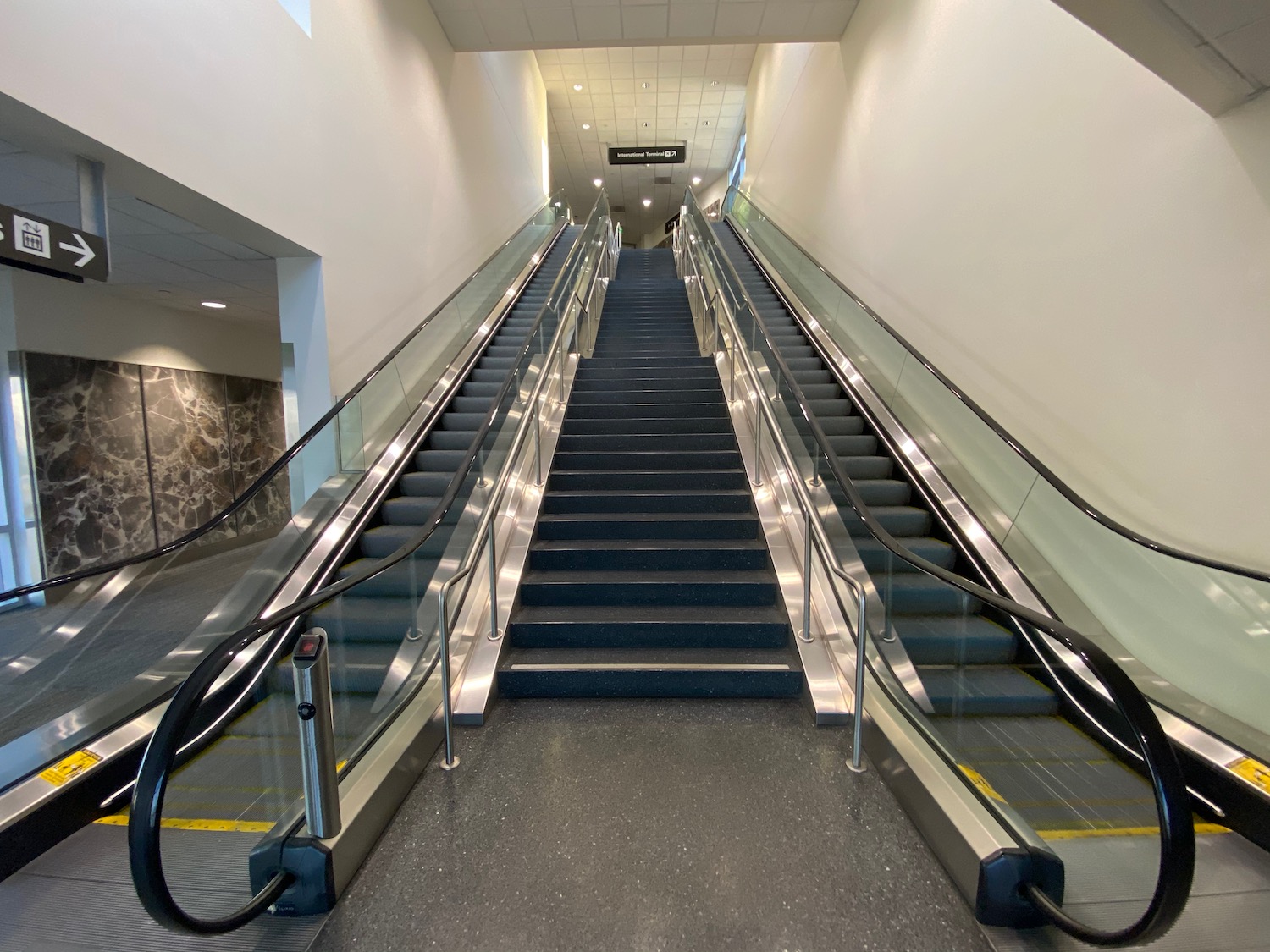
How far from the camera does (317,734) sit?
5.70 feet

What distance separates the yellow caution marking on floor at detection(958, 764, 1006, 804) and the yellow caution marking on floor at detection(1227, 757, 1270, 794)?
0.97 m

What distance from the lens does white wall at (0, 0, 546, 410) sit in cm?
275

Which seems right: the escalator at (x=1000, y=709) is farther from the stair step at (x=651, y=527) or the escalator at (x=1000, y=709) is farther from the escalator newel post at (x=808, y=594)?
the stair step at (x=651, y=527)

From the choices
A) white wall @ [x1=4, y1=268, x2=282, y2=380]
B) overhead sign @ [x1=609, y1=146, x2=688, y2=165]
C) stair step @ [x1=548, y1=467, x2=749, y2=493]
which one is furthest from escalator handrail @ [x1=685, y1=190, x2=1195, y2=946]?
overhead sign @ [x1=609, y1=146, x2=688, y2=165]

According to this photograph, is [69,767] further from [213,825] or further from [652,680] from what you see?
[652,680]

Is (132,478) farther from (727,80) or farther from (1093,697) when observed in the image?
(727,80)

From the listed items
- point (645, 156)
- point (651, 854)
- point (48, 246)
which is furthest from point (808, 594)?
point (645, 156)

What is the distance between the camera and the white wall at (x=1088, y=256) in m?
2.40

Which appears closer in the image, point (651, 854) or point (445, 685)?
point (651, 854)

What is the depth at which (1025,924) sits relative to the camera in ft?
5.45

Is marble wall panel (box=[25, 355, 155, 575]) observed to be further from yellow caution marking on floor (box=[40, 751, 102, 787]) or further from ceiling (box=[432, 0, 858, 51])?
ceiling (box=[432, 0, 858, 51])

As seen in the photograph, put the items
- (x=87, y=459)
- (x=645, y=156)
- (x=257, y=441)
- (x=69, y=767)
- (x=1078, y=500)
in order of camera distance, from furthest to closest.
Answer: (x=645, y=156)
(x=257, y=441)
(x=87, y=459)
(x=1078, y=500)
(x=69, y=767)

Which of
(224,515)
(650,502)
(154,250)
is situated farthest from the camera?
(154,250)

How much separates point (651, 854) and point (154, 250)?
5736 millimetres
